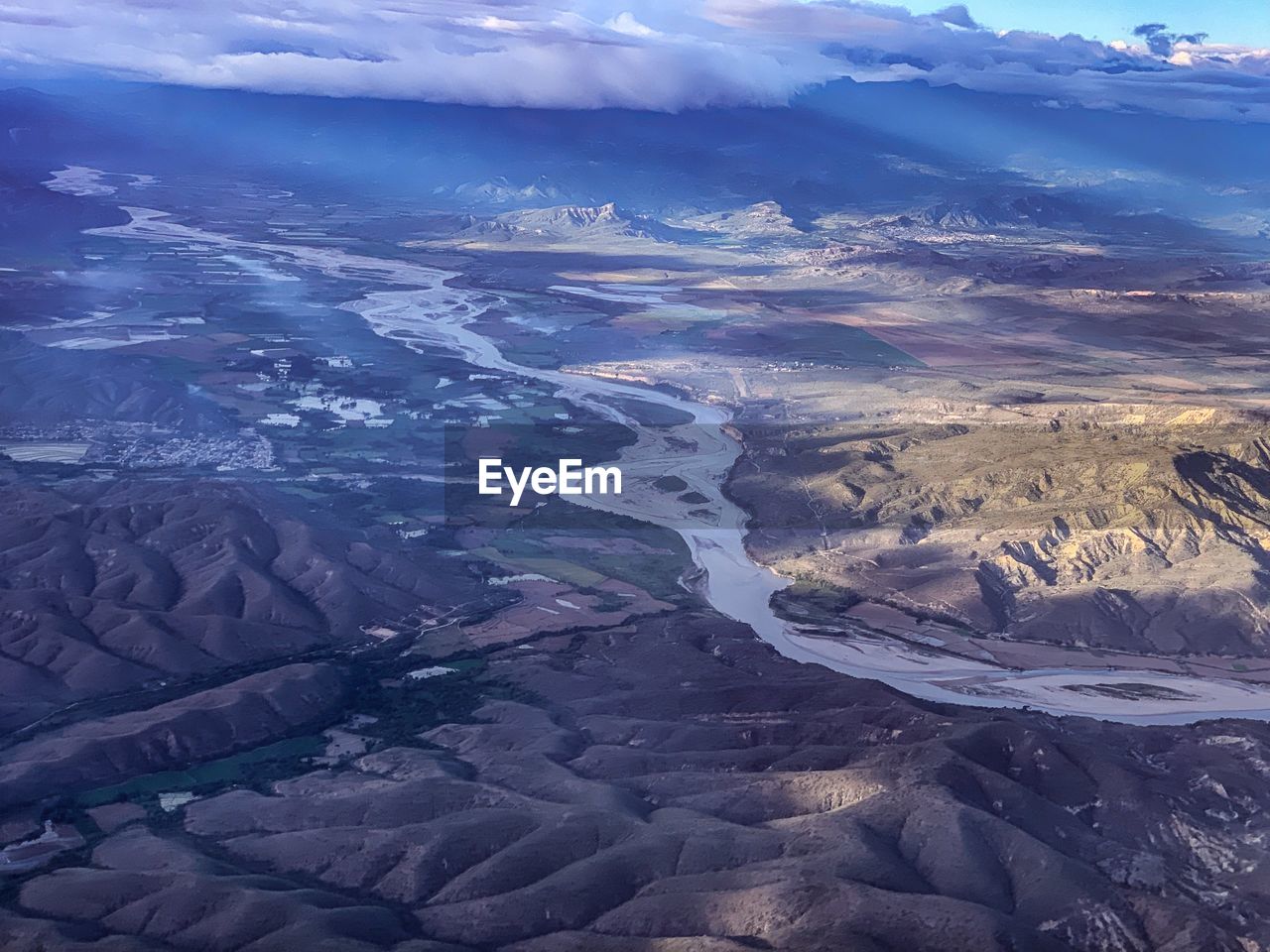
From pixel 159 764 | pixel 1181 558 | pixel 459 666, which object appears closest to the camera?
pixel 159 764

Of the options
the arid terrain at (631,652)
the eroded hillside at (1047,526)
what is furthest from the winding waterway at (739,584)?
the eroded hillside at (1047,526)

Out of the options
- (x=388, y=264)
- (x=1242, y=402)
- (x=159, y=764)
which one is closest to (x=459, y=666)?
(x=159, y=764)

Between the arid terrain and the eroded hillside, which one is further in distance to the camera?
the eroded hillside

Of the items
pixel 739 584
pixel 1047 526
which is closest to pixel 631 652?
pixel 739 584

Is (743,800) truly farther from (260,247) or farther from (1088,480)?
(260,247)

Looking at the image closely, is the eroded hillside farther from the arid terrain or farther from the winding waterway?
the winding waterway

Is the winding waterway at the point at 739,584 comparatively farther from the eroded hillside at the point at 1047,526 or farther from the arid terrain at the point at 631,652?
the eroded hillside at the point at 1047,526

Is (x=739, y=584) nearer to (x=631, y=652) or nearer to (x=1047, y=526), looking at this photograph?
(x=631, y=652)

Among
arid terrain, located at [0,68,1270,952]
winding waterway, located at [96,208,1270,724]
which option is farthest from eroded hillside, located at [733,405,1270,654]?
winding waterway, located at [96,208,1270,724]

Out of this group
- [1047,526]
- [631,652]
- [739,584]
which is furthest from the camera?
[1047,526]
